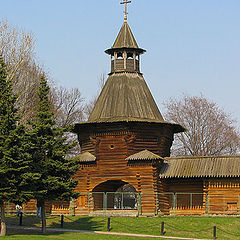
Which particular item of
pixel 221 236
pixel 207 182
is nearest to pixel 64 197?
pixel 221 236

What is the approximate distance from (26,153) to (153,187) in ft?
41.7

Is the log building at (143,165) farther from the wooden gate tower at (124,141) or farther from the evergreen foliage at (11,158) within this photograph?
the evergreen foliage at (11,158)

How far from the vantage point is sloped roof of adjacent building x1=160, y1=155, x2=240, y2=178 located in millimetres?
38719

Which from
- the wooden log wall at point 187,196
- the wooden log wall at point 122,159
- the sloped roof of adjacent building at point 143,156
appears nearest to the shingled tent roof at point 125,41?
the wooden log wall at point 122,159

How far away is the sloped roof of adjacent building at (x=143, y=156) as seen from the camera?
3852 cm

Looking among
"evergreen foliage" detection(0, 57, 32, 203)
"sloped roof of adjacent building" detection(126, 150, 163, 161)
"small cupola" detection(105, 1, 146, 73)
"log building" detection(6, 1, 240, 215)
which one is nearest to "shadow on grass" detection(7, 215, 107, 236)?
"log building" detection(6, 1, 240, 215)

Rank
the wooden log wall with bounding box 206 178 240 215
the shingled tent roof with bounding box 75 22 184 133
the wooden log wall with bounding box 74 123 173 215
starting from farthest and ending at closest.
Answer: the shingled tent roof with bounding box 75 22 184 133 → the wooden log wall with bounding box 74 123 173 215 → the wooden log wall with bounding box 206 178 240 215

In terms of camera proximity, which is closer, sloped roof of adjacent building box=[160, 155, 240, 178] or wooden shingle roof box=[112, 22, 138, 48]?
sloped roof of adjacent building box=[160, 155, 240, 178]

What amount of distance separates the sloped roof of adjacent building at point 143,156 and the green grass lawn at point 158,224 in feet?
14.4

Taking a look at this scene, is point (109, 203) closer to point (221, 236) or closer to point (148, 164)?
point (148, 164)

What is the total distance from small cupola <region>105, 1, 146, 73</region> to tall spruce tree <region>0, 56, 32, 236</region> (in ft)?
53.7

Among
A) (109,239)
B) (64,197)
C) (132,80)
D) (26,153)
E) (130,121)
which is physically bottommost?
(109,239)

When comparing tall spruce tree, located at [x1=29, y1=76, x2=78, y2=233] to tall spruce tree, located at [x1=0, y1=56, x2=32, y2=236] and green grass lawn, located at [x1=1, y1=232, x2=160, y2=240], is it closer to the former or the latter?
tall spruce tree, located at [x1=0, y1=56, x2=32, y2=236]

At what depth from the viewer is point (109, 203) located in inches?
1737
